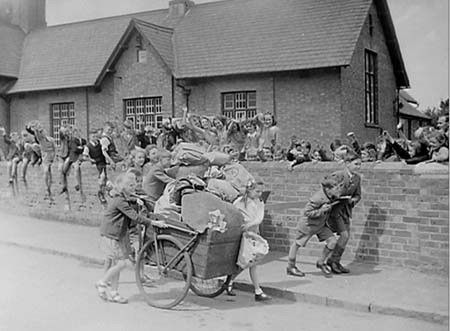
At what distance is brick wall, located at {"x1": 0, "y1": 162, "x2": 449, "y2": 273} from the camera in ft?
17.9

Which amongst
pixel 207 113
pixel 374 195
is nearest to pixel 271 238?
pixel 374 195

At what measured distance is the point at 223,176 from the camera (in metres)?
5.49

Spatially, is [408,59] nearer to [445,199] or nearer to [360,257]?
[445,199]

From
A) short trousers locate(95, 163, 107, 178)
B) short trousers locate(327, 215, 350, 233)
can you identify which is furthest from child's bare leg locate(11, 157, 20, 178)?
short trousers locate(327, 215, 350, 233)

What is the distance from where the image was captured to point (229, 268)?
491 centimetres

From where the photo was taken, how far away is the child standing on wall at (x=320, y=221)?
5574 mm

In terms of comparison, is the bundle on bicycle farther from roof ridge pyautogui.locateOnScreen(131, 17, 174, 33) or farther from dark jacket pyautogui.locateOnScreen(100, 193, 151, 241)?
roof ridge pyautogui.locateOnScreen(131, 17, 174, 33)

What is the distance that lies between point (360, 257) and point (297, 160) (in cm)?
133

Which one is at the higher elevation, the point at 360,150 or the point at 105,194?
the point at 360,150

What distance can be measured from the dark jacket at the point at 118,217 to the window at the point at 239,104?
3726 mm

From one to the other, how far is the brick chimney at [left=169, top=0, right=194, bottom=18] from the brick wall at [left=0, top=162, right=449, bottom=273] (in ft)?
8.03

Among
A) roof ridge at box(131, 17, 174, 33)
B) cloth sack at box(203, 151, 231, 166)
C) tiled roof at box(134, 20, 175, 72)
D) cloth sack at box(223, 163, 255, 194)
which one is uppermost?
roof ridge at box(131, 17, 174, 33)

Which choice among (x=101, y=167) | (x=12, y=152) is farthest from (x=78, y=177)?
(x=12, y=152)

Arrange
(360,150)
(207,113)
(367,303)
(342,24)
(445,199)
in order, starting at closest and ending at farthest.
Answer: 1. (367,303)
2. (445,199)
3. (342,24)
4. (360,150)
5. (207,113)
